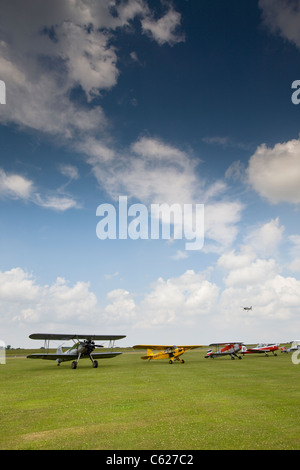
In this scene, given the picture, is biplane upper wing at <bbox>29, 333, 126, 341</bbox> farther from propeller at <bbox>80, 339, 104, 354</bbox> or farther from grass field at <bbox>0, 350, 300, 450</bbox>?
grass field at <bbox>0, 350, 300, 450</bbox>

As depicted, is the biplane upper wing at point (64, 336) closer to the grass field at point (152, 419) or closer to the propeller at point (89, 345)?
the propeller at point (89, 345)

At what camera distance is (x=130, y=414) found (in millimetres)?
8648

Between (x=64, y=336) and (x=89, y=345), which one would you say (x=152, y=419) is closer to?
(x=89, y=345)

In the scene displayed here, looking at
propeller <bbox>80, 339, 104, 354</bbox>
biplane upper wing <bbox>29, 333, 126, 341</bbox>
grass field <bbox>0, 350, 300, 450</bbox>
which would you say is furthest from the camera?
propeller <bbox>80, 339, 104, 354</bbox>

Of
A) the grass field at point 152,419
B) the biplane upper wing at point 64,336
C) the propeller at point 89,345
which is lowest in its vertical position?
the propeller at point 89,345

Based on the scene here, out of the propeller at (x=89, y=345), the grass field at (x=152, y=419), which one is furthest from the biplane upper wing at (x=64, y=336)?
the grass field at (x=152, y=419)

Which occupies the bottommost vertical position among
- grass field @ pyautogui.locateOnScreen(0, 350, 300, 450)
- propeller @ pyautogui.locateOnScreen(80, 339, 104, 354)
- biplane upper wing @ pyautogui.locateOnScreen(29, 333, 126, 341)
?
propeller @ pyautogui.locateOnScreen(80, 339, 104, 354)

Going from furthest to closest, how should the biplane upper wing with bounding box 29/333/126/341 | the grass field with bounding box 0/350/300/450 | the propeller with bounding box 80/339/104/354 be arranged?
the propeller with bounding box 80/339/104/354
the biplane upper wing with bounding box 29/333/126/341
the grass field with bounding box 0/350/300/450

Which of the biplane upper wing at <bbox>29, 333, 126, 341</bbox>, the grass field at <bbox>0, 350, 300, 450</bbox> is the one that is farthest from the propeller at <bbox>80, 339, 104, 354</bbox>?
the grass field at <bbox>0, 350, 300, 450</bbox>

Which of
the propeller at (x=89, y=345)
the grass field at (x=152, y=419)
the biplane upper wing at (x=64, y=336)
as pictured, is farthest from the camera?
the propeller at (x=89, y=345)

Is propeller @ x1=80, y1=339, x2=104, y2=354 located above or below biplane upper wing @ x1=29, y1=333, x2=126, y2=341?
below

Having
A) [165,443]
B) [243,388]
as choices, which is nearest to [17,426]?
[165,443]

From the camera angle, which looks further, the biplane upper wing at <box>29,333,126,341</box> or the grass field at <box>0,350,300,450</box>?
the biplane upper wing at <box>29,333,126,341</box>
